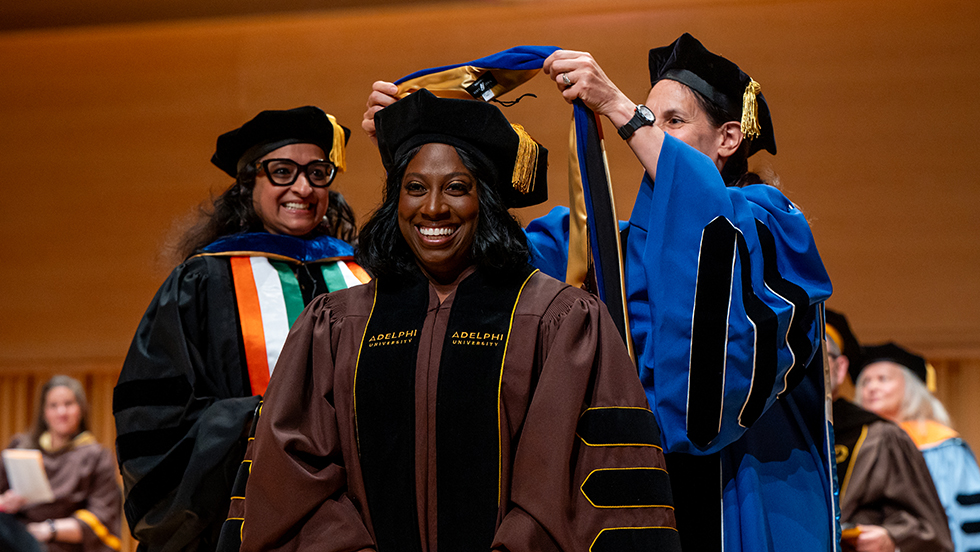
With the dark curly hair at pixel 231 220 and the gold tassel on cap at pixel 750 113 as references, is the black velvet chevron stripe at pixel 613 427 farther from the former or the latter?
the dark curly hair at pixel 231 220

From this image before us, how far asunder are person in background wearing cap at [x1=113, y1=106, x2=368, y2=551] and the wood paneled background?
9.78 feet

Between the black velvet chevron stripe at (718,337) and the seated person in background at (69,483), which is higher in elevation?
the black velvet chevron stripe at (718,337)

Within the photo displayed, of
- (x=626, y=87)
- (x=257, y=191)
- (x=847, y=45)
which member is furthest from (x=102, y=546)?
(x=847, y=45)

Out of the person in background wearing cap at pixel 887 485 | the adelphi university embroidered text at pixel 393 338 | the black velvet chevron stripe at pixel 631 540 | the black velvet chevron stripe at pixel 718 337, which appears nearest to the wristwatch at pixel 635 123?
the black velvet chevron stripe at pixel 718 337

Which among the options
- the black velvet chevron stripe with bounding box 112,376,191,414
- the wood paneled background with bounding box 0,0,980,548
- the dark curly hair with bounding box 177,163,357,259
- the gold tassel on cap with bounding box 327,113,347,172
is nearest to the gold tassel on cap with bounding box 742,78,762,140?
the gold tassel on cap with bounding box 327,113,347,172

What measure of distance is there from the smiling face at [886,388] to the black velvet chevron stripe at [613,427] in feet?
15.3

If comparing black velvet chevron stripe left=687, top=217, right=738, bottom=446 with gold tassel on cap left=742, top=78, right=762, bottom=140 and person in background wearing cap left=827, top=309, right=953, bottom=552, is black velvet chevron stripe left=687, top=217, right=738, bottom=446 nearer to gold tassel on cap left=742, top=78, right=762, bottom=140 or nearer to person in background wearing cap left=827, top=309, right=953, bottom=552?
gold tassel on cap left=742, top=78, right=762, bottom=140

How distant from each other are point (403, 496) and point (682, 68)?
137 cm

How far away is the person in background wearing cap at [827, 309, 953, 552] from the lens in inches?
185

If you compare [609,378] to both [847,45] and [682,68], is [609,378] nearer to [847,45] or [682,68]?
[682,68]

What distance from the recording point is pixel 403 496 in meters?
1.86

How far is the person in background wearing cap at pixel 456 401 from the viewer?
1.81 metres

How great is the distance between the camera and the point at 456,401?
6.16 feet

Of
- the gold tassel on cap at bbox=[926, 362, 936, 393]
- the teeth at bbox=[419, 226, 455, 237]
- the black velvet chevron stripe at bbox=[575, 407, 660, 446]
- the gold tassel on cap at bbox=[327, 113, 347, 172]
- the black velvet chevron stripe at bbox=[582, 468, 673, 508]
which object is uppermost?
the gold tassel on cap at bbox=[327, 113, 347, 172]
